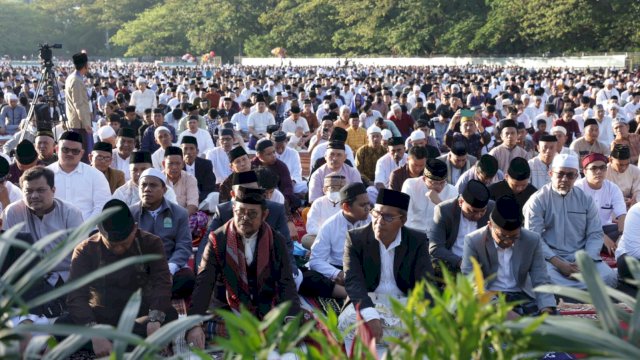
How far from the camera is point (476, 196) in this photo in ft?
16.9

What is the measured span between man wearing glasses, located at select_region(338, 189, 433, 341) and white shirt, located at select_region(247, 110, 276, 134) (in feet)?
29.2

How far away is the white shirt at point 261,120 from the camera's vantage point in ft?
44.1

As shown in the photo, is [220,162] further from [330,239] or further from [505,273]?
[505,273]

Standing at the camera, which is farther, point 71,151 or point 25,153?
point 25,153

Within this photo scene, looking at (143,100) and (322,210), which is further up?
(322,210)

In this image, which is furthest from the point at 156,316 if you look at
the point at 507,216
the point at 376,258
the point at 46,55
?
the point at 46,55

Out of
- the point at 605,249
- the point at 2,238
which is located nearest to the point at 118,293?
the point at 2,238

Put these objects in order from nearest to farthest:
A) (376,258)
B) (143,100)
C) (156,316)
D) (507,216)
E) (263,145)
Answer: (156,316), (507,216), (376,258), (263,145), (143,100)

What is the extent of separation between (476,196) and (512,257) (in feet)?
1.90

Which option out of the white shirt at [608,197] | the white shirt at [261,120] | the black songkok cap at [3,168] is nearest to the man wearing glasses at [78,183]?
the black songkok cap at [3,168]

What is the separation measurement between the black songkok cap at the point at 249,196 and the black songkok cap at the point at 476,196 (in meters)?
1.43

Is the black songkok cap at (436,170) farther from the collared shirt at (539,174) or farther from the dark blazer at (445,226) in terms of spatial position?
the collared shirt at (539,174)

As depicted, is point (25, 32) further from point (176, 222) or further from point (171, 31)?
point (176, 222)

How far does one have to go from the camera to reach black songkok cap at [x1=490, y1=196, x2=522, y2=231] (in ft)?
14.5
